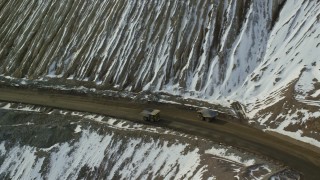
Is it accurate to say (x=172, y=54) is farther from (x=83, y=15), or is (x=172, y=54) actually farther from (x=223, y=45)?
(x=83, y=15)

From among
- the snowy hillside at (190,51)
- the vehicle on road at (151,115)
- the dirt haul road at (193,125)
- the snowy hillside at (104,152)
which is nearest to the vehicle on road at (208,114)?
the dirt haul road at (193,125)

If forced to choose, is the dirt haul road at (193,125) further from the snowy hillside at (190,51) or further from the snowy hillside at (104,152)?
the snowy hillside at (190,51)

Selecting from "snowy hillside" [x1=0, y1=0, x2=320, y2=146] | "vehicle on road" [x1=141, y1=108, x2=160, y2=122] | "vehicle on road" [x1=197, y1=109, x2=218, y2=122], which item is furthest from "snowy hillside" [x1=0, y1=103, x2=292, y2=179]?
"snowy hillside" [x1=0, y1=0, x2=320, y2=146]

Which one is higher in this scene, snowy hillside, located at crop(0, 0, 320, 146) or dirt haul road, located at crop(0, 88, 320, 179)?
snowy hillside, located at crop(0, 0, 320, 146)

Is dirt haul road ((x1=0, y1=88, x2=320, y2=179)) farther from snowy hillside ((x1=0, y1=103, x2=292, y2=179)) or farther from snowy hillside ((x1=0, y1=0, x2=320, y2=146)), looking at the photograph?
snowy hillside ((x1=0, y1=0, x2=320, y2=146))

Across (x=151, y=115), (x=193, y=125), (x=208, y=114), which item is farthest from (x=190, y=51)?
(x=193, y=125)

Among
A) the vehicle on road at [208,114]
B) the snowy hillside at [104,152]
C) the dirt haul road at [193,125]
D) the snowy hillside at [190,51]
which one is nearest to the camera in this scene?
the dirt haul road at [193,125]

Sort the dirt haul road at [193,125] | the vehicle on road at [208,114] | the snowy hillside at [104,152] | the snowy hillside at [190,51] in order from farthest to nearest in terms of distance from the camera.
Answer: the snowy hillside at [190,51]
the vehicle on road at [208,114]
the snowy hillside at [104,152]
the dirt haul road at [193,125]
